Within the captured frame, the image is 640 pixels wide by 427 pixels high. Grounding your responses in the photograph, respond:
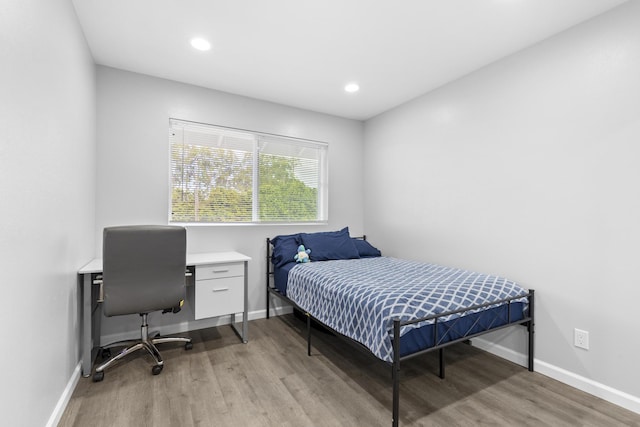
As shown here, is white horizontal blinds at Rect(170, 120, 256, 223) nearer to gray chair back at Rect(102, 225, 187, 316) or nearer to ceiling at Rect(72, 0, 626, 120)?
ceiling at Rect(72, 0, 626, 120)

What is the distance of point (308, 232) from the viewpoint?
13.0ft

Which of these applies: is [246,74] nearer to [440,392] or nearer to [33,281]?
[33,281]

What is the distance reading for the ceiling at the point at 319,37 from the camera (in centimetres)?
204

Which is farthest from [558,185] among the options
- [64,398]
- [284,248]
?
[64,398]

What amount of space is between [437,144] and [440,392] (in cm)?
233

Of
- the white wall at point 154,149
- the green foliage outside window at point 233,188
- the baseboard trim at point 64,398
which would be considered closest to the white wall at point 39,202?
the baseboard trim at point 64,398

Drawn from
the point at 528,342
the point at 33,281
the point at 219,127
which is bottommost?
the point at 528,342

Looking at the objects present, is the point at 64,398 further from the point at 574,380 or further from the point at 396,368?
the point at 574,380

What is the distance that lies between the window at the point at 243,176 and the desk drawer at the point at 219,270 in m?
0.74

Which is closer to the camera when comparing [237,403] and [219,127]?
[237,403]

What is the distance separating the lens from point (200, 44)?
2.47 meters

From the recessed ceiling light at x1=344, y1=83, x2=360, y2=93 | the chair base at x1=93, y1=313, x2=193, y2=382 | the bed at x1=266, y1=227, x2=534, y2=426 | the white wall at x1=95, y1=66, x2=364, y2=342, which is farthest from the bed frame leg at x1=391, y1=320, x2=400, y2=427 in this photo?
the recessed ceiling light at x1=344, y1=83, x2=360, y2=93

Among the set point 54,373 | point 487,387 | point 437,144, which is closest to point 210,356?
point 54,373

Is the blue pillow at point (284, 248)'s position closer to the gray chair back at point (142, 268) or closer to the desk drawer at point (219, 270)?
the desk drawer at point (219, 270)
